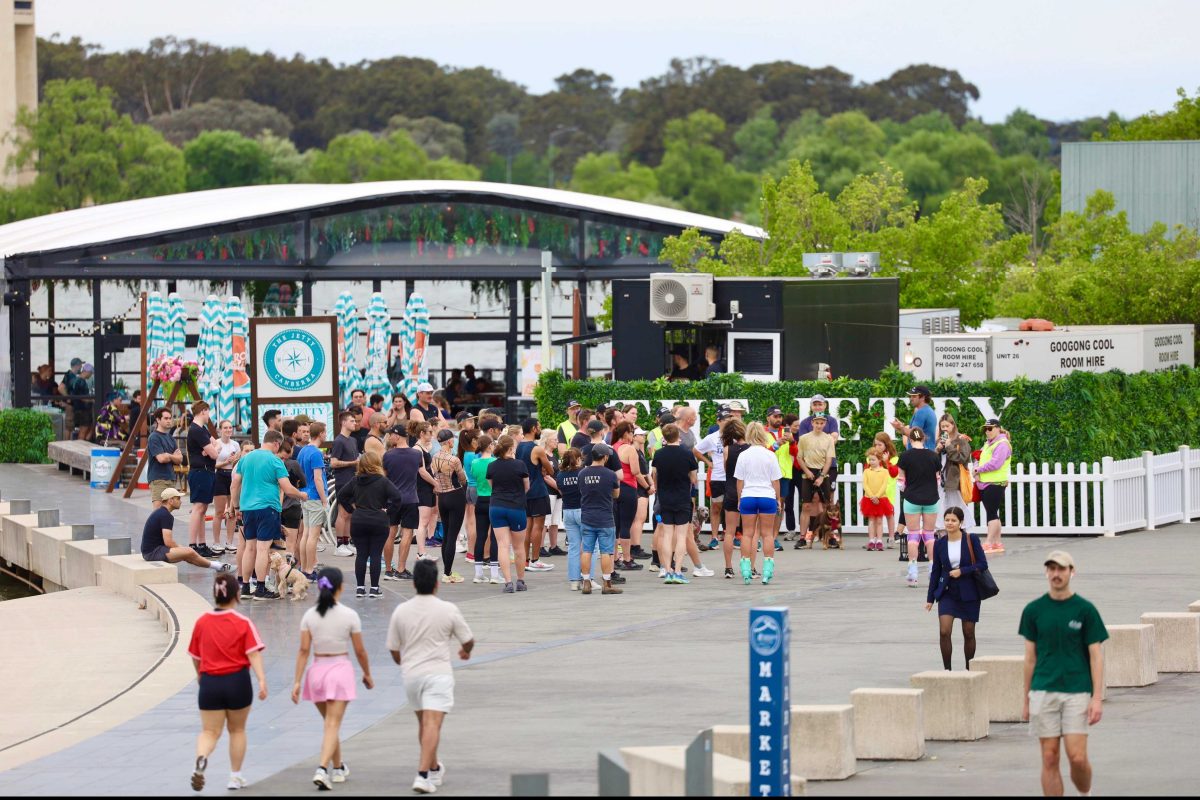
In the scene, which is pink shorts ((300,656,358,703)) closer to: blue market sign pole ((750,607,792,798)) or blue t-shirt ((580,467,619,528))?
blue market sign pole ((750,607,792,798))

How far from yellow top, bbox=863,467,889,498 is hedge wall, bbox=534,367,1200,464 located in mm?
1480

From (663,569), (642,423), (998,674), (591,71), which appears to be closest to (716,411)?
(642,423)

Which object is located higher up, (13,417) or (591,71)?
(591,71)

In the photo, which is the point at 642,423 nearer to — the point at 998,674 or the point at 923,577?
the point at 923,577

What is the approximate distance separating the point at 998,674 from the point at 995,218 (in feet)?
78.7

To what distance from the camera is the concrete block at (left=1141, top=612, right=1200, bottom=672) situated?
1479 centimetres

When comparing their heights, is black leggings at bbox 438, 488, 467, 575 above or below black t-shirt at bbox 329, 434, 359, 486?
below

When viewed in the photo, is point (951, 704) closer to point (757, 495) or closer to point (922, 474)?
point (757, 495)

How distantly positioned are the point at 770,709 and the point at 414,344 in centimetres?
2263

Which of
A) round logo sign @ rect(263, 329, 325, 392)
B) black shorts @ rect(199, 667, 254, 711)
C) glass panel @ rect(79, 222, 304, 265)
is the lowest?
black shorts @ rect(199, 667, 254, 711)

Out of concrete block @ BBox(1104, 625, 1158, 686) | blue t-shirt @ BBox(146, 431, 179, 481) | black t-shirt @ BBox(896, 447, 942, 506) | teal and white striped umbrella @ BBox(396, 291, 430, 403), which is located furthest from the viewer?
teal and white striped umbrella @ BBox(396, 291, 430, 403)

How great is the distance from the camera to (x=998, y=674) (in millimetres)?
12906

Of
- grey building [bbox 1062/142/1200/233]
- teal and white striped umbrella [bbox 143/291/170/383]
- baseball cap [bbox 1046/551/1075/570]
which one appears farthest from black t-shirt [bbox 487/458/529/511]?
grey building [bbox 1062/142/1200/233]

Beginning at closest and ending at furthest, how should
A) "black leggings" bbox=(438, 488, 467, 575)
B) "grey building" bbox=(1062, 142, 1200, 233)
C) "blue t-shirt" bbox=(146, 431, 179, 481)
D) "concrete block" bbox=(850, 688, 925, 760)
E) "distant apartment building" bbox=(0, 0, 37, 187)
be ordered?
1. "concrete block" bbox=(850, 688, 925, 760)
2. "black leggings" bbox=(438, 488, 467, 575)
3. "blue t-shirt" bbox=(146, 431, 179, 481)
4. "grey building" bbox=(1062, 142, 1200, 233)
5. "distant apartment building" bbox=(0, 0, 37, 187)
